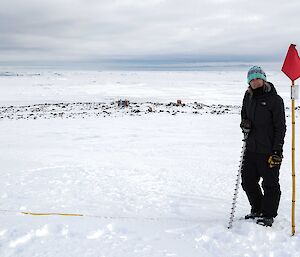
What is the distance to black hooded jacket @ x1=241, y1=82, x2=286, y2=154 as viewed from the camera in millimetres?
4082

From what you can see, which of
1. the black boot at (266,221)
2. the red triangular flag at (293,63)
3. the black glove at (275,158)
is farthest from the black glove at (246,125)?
the black boot at (266,221)

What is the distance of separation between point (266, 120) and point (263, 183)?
0.82 m

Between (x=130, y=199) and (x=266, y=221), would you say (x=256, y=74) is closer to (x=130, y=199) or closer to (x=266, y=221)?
(x=266, y=221)

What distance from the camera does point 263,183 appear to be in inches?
173

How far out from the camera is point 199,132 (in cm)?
1339

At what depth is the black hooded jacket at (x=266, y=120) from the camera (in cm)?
408

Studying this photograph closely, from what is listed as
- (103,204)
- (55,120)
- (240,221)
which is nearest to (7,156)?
(103,204)

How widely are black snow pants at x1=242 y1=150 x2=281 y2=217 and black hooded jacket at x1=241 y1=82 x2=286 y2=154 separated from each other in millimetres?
141

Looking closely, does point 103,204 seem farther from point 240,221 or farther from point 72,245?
point 240,221

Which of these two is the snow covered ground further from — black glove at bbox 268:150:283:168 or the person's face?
the person's face

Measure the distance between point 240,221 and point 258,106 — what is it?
4.99 ft

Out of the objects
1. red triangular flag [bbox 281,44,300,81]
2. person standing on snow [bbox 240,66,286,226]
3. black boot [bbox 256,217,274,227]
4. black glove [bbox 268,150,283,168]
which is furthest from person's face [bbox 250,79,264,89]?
black boot [bbox 256,217,274,227]

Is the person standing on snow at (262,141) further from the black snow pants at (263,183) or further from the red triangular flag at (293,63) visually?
the red triangular flag at (293,63)

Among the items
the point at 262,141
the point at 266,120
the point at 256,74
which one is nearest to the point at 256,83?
the point at 256,74
